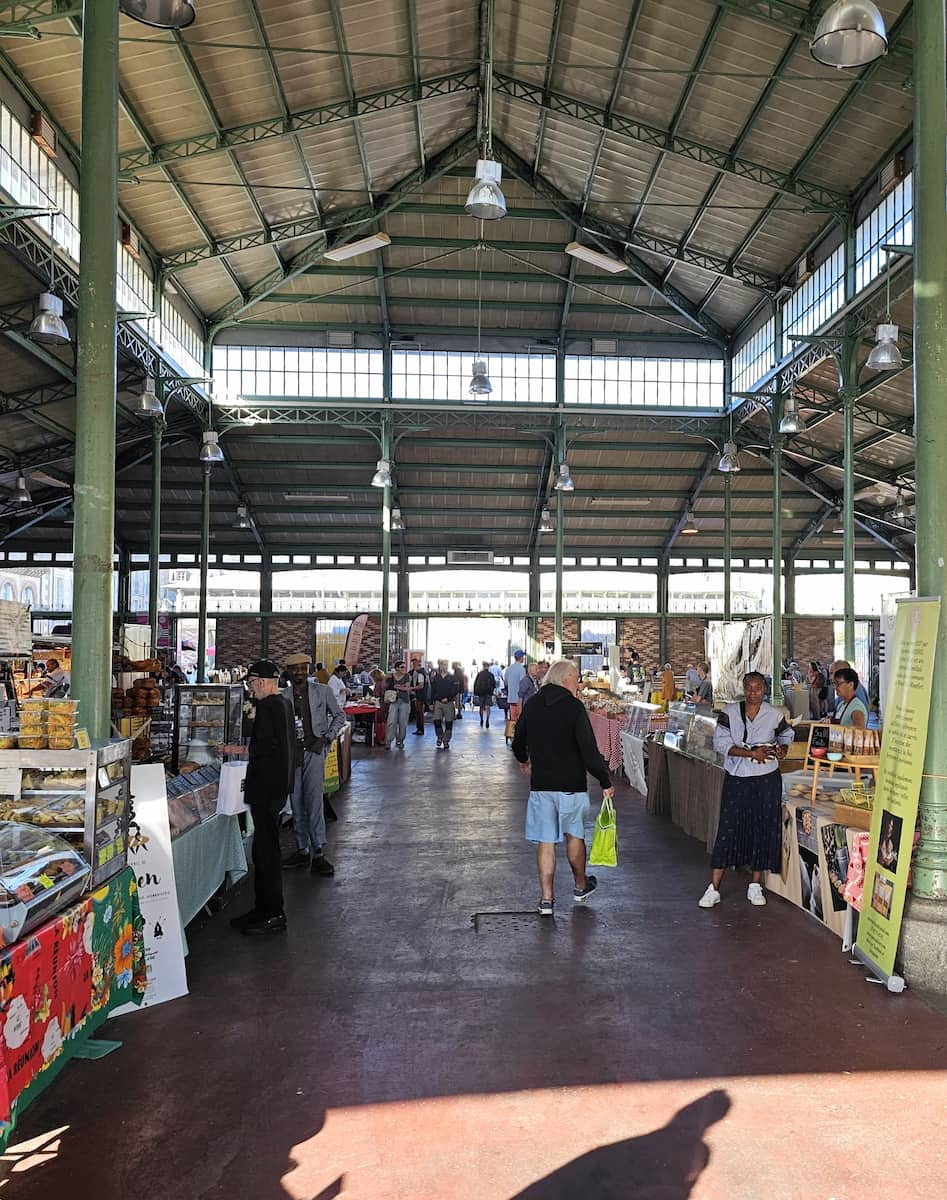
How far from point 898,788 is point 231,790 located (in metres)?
3.89

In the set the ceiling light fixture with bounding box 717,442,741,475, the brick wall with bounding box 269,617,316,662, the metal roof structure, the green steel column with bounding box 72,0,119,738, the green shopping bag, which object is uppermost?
the metal roof structure

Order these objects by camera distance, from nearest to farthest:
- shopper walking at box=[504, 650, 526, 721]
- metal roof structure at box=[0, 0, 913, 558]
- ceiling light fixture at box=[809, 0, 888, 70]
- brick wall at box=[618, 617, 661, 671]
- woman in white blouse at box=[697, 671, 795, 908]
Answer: ceiling light fixture at box=[809, 0, 888, 70] < woman in white blouse at box=[697, 671, 795, 908] < metal roof structure at box=[0, 0, 913, 558] < shopper walking at box=[504, 650, 526, 721] < brick wall at box=[618, 617, 661, 671]

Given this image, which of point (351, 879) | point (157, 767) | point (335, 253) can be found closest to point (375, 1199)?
point (157, 767)

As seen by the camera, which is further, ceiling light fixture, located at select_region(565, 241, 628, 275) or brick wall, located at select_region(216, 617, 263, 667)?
brick wall, located at select_region(216, 617, 263, 667)

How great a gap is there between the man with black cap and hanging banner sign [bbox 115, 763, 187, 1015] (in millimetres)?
Result: 919

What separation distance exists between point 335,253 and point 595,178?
5221mm

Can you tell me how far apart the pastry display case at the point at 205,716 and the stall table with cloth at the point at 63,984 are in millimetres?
2741

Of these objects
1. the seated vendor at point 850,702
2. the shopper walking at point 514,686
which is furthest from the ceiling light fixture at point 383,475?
the seated vendor at point 850,702

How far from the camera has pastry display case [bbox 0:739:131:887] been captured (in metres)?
4.04

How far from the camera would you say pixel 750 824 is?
20.1 ft

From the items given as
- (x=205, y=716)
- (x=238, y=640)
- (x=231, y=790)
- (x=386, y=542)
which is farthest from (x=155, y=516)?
(x=231, y=790)

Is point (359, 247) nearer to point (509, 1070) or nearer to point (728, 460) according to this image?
point (728, 460)

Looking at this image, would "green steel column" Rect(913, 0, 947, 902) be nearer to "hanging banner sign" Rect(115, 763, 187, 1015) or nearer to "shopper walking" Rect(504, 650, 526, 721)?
"hanging banner sign" Rect(115, 763, 187, 1015)

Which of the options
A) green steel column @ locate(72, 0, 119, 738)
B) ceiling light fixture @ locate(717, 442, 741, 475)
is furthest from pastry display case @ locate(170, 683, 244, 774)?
ceiling light fixture @ locate(717, 442, 741, 475)
